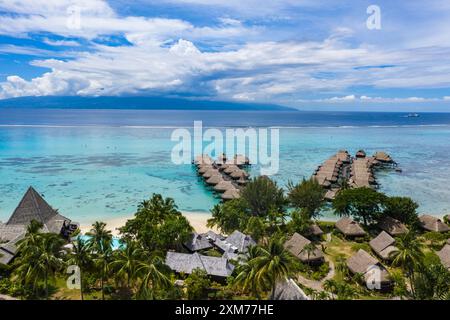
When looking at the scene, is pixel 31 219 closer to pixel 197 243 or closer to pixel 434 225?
pixel 197 243

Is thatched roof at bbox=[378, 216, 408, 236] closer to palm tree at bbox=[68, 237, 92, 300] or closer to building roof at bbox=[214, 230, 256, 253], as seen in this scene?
building roof at bbox=[214, 230, 256, 253]

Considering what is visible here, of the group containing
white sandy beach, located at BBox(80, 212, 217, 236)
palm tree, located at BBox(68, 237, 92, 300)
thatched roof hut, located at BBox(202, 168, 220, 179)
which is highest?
thatched roof hut, located at BBox(202, 168, 220, 179)

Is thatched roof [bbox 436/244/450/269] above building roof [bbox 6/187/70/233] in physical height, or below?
below

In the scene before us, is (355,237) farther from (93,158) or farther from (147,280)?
(93,158)

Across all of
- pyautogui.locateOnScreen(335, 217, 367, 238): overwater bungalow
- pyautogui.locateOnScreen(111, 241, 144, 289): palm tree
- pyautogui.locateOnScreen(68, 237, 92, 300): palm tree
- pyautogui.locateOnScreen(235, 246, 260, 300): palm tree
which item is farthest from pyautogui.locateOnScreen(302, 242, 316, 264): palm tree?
pyautogui.locateOnScreen(68, 237, 92, 300): palm tree

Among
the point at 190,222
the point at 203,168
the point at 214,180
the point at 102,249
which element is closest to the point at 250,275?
the point at 102,249

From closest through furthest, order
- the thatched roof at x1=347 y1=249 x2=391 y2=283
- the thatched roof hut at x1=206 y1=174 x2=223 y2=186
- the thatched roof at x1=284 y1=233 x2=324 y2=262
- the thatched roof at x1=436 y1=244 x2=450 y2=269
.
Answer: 1. the thatched roof at x1=347 y1=249 x2=391 y2=283
2. the thatched roof at x1=436 y1=244 x2=450 y2=269
3. the thatched roof at x1=284 y1=233 x2=324 y2=262
4. the thatched roof hut at x1=206 y1=174 x2=223 y2=186

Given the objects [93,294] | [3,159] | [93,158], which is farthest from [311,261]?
[3,159]
